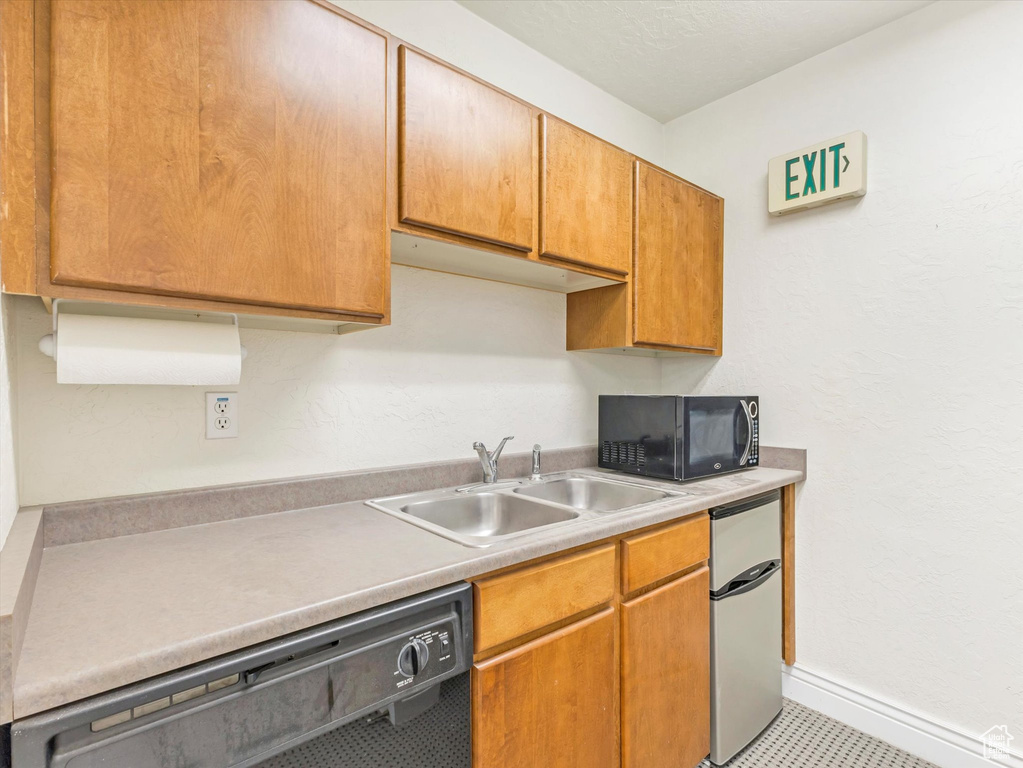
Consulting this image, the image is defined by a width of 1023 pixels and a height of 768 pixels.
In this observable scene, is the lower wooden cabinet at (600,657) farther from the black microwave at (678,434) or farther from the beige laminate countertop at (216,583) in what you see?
the black microwave at (678,434)

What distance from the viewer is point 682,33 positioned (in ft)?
6.04

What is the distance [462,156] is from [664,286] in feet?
3.21

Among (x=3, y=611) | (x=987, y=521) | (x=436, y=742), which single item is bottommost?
(x=436, y=742)

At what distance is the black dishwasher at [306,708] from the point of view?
63 cm

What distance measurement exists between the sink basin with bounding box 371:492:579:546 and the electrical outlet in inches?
16.8

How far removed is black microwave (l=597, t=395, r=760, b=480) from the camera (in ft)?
5.79

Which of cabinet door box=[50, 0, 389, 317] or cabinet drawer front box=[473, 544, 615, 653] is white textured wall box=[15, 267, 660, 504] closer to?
cabinet door box=[50, 0, 389, 317]

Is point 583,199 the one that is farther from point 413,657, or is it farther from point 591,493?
Result: point 413,657

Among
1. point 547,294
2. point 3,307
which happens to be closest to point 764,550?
point 547,294

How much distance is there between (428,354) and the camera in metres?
1.69

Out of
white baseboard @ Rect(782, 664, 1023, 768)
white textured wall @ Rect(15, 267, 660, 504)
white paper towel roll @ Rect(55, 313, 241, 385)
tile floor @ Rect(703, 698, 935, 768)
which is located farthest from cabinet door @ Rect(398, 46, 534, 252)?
white baseboard @ Rect(782, 664, 1023, 768)

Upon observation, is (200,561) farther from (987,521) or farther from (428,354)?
(987,521)

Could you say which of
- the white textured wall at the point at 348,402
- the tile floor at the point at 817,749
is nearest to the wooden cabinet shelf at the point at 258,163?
the white textured wall at the point at 348,402

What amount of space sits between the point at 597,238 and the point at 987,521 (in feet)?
5.03
